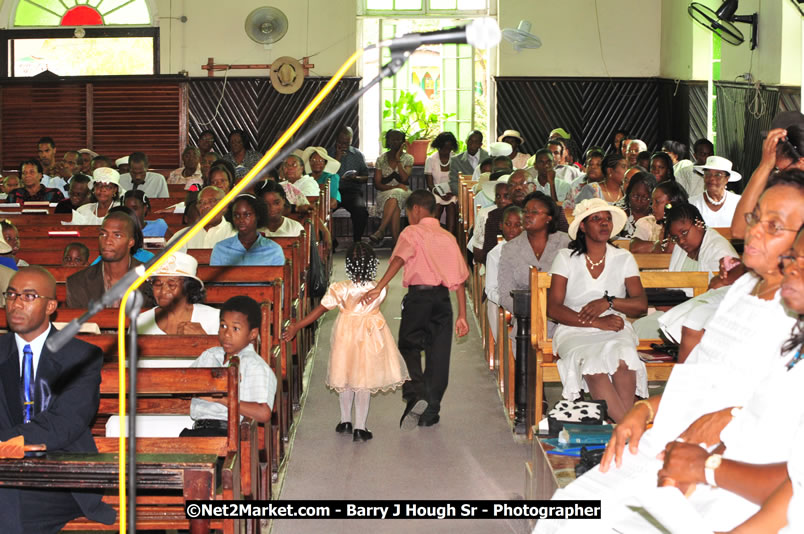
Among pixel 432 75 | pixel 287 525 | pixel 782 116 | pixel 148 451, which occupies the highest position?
pixel 432 75

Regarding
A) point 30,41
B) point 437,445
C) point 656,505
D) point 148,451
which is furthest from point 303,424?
point 30,41

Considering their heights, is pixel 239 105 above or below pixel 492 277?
above

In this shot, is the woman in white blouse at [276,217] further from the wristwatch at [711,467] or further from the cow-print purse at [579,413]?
the wristwatch at [711,467]

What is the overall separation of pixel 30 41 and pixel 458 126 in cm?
640

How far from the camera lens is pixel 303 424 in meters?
6.30

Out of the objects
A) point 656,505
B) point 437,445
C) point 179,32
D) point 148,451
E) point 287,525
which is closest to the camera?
point 656,505

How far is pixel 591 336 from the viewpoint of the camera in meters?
5.46

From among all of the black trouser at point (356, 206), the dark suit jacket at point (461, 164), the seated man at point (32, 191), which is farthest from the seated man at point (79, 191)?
the dark suit jacket at point (461, 164)

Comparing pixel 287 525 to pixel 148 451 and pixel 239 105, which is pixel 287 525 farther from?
pixel 239 105

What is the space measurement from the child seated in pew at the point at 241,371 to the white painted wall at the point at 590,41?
35.9 ft

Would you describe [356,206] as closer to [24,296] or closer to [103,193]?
[103,193]

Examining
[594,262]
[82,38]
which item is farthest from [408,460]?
[82,38]

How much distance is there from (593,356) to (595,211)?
0.81m

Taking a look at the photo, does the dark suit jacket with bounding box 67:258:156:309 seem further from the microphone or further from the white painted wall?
the white painted wall
